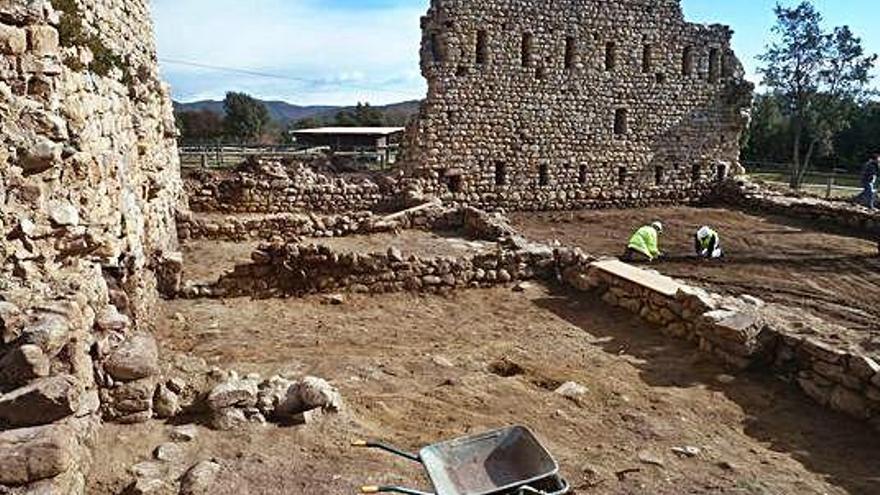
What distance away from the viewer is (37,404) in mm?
3947

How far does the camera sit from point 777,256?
49.6 feet

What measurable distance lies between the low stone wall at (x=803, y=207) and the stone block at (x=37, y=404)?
18.7 meters

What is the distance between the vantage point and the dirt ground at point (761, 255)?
452 inches

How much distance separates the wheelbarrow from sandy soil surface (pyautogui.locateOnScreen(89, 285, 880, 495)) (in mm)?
517

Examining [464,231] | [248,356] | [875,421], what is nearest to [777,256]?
[464,231]

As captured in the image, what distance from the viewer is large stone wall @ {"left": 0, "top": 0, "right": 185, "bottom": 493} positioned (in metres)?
3.96

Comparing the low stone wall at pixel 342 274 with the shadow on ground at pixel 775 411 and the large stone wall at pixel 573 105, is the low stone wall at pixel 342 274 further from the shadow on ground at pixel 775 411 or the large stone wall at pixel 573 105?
the large stone wall at pixel 573 105

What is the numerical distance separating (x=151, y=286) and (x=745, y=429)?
7.54 m

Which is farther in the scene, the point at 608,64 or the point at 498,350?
the point at 608,64

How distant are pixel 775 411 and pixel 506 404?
9.13ft

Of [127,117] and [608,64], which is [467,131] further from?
[127,117]

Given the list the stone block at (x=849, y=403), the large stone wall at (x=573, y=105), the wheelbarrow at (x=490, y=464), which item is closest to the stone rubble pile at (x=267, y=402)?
the wheelbarrow at (x=490, y=464)

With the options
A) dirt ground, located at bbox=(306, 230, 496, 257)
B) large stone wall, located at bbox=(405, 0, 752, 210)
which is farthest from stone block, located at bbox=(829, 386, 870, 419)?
large stone wall, located at bbox=(405, 0, 752, 210)

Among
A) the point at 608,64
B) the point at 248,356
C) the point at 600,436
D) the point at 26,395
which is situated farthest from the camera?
the point at 608,64
